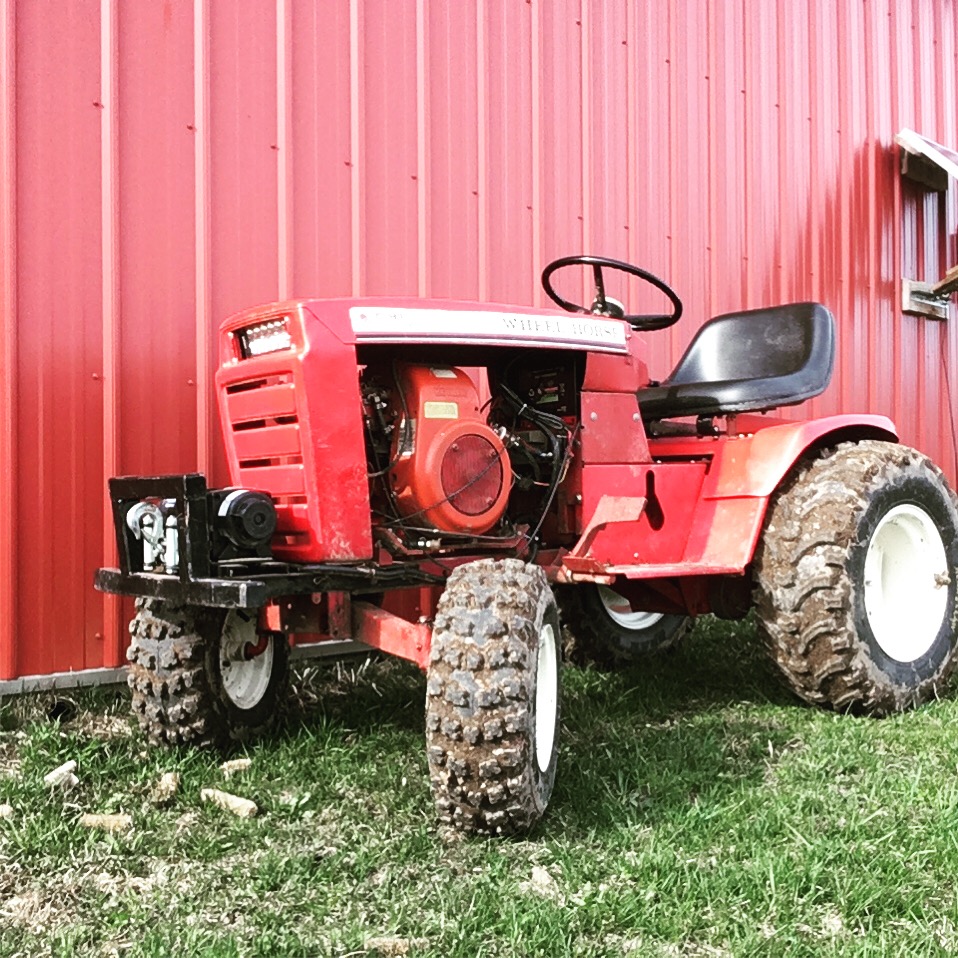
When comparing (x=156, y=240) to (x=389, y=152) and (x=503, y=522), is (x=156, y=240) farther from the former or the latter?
(x=503, y=522)

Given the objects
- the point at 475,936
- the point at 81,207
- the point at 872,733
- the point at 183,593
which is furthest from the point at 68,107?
the point at 872,733

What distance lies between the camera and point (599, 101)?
532 cm

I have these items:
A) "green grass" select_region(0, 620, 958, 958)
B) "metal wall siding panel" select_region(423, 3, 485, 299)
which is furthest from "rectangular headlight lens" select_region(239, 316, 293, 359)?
"metal wall siding panel" select_region(423, 3, 485, 299)

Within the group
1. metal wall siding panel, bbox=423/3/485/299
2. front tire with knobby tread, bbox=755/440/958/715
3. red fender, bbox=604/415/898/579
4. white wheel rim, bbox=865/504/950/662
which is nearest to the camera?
front tire with knobby tread, bbox=755/440/958/715

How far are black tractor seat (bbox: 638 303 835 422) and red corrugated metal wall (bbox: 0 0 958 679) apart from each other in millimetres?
1011

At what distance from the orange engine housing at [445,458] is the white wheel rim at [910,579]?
4.83ft

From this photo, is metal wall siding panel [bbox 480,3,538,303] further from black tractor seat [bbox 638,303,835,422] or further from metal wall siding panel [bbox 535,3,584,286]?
black tractor seat [bbox 638,303,835,422]

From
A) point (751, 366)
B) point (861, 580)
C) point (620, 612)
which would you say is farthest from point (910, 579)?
point (620, 612)

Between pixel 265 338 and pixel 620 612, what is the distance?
6.74 ft

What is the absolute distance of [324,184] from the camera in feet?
13.9

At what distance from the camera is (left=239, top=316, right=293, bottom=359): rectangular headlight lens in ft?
9.37

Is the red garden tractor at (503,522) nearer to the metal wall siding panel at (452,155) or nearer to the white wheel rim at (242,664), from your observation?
the white wheel rim at (242,664)

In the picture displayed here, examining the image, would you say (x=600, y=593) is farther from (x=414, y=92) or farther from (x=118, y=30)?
(x=118, y=30)

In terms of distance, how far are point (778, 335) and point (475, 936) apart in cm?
281
